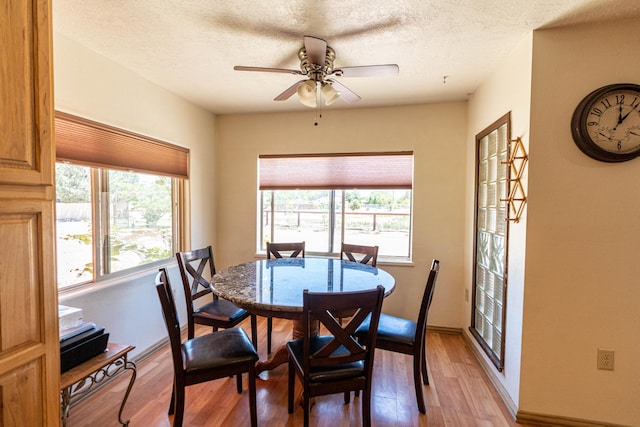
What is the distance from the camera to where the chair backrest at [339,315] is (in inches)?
54.8

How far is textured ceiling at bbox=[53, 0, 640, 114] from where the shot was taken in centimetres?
158

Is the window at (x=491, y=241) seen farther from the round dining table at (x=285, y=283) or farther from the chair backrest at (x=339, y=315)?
the chair backrest at (x=339, y=315)

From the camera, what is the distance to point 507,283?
6.72 feet

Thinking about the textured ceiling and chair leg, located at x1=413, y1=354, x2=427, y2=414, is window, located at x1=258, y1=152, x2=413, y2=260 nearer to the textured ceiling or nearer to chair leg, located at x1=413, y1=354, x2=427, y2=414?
the textured ceiling

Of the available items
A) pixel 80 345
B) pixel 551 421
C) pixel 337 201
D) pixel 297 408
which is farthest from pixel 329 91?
pixel 551 421

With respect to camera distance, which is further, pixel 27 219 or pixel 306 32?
pixel 306 32

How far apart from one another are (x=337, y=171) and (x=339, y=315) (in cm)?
209

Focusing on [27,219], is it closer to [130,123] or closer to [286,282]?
[286,282]

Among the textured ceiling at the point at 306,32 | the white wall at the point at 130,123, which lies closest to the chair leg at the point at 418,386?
the textured ceiling at the point at 306,32

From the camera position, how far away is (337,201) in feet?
11.5

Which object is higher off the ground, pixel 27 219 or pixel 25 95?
pixel 25 95

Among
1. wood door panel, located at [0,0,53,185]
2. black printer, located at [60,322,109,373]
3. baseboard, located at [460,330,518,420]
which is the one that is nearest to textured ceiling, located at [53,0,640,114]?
wood door panel, located at [0,0,53,185]

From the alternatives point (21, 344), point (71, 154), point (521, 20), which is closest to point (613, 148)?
point (521, 20)

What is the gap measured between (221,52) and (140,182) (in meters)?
1.38
